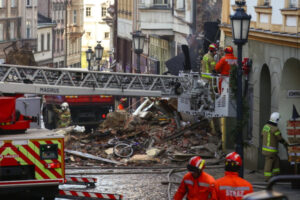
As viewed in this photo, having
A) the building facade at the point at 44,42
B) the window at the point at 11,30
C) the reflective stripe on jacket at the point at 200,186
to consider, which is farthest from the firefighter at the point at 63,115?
the building facade at the point at 44,42

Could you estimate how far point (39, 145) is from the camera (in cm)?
1459

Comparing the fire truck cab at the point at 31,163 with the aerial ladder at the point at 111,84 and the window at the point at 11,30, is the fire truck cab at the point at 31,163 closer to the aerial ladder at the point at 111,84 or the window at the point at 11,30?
the aerial ladder at the point at 111,84

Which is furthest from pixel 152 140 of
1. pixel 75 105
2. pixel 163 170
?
pixel 75 105

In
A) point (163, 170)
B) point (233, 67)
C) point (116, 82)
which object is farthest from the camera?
point (116, 82)

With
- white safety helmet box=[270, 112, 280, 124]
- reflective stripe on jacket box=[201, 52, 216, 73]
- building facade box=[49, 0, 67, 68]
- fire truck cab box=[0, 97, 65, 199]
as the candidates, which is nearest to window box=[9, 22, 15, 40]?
building facade box=[49, 0, 67, 68]

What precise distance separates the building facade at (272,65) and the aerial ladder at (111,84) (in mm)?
1862

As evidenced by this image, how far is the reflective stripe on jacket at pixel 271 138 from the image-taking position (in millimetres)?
17453

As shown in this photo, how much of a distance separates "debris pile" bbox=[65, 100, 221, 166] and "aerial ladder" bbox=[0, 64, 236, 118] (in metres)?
1.21

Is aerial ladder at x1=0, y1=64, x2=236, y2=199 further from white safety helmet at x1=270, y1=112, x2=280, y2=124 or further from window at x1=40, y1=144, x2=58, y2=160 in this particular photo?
window at x1=40, y1=144, x2=58, y2=160

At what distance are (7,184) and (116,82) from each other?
10730 mm

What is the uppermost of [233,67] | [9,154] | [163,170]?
[233,67]

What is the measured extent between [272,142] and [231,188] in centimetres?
843

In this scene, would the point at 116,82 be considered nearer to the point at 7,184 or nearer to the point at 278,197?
the point at 7,184

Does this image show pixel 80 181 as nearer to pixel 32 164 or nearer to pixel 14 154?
pixel 32 164
